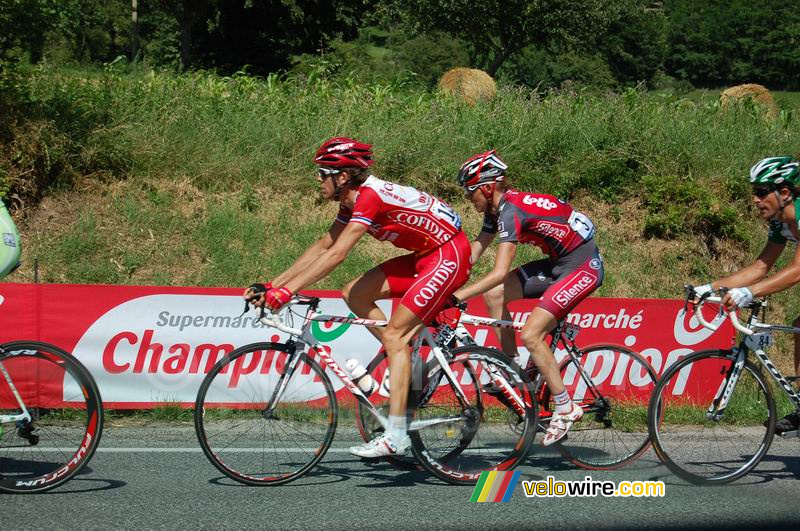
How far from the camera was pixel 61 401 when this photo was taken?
5.91m

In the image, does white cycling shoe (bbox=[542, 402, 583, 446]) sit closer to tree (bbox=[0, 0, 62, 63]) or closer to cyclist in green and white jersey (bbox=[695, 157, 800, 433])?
cyclist in green and white jersey (bbox=[695, 157, 800, 433])

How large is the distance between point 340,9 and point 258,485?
95.1ft

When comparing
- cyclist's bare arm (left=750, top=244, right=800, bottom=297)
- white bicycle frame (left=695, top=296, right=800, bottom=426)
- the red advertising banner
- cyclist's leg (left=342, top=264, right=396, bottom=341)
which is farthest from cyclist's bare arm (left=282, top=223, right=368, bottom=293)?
cyclist's bare arm (left=750, top=244, right=800, bottom=297)

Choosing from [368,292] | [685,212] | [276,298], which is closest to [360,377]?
[368,292]

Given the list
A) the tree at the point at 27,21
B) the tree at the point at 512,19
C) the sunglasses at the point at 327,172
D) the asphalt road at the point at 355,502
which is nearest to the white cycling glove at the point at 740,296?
the asphalt road at the point at 355,502

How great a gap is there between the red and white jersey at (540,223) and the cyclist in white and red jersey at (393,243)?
1.31 ft

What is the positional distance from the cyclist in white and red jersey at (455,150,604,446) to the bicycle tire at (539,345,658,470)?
22 cm

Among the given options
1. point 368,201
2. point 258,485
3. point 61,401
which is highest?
point 368,201

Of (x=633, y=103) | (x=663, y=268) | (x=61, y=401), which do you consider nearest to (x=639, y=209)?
(x=663, y=268)

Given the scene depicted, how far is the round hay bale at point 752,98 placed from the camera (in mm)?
17375

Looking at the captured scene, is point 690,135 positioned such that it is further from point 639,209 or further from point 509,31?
point 509,31

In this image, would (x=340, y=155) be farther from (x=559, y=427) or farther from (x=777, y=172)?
(x=777, y=172)

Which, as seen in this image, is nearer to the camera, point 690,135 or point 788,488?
point 788,488

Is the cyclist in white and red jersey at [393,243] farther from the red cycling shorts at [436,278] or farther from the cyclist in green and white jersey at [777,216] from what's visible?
the cyclist in green and white jersey at [777,216]
